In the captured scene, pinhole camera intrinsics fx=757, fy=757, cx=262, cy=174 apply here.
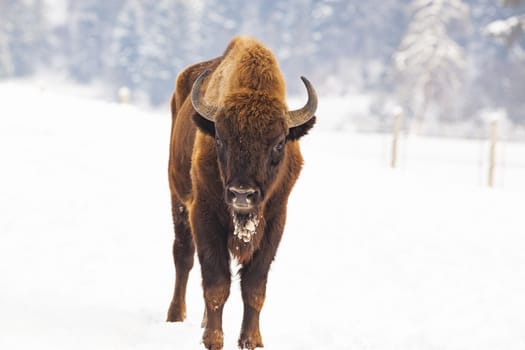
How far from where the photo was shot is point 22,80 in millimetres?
75438

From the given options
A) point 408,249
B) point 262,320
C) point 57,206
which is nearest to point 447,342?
point 262,320

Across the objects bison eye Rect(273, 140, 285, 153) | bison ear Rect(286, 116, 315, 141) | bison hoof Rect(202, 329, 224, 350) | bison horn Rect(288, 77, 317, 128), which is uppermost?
bison horn Rect(288, 77, 317, 128)

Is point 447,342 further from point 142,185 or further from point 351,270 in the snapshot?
point 142,185

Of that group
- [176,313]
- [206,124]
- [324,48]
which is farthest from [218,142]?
[324,48]

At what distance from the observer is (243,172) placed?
5.13 m

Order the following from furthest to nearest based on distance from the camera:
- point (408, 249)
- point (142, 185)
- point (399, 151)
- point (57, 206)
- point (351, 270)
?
1. point (399, 151)
2. point (142, 185)
3. point (57, 206)
4. point (408, 249)
5. point (351, 270)

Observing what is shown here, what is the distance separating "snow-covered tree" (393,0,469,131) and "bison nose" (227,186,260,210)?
45.1m

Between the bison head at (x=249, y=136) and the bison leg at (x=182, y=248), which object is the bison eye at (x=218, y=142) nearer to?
the bison head at (x=249, y=136)

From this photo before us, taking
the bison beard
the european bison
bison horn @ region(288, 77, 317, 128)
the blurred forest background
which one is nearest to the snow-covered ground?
the european bison

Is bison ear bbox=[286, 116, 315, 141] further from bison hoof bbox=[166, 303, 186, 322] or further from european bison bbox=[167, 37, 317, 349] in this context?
bison hoof bbox=[166, 303, 186, 322]

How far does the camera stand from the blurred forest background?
50781 millimetres

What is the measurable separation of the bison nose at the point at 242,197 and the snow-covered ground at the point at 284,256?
1.37 metres

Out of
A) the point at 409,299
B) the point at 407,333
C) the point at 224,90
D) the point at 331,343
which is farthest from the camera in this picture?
the point at 409,299

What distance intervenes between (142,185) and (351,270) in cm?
528
